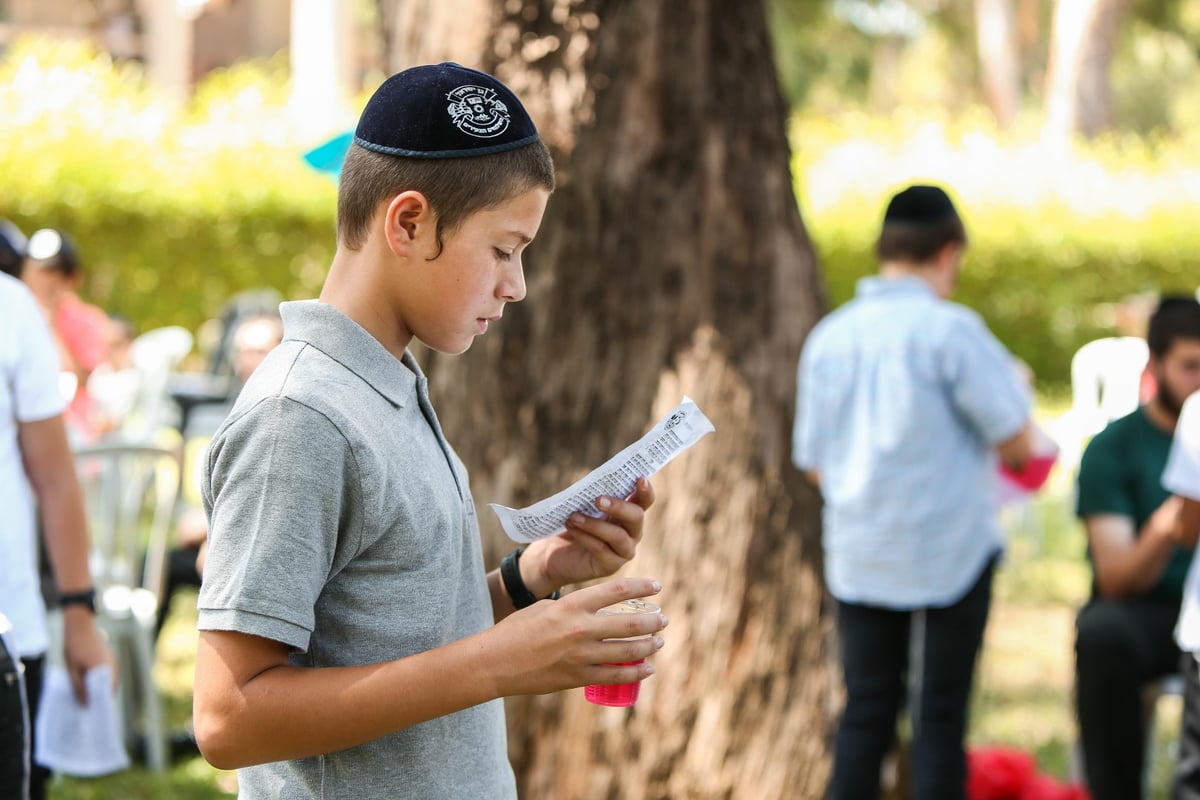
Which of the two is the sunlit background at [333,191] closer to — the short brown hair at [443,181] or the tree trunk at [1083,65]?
the tree trunk at [1083,65]

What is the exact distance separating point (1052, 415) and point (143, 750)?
10.5 metres

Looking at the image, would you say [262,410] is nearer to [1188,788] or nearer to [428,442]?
[428,442]

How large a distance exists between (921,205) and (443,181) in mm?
2540

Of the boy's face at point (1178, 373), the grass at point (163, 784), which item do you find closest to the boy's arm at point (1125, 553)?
the boy's face at point (1178, 373)

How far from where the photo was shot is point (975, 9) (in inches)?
1355

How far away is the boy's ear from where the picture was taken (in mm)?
1438

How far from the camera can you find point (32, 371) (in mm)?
2576

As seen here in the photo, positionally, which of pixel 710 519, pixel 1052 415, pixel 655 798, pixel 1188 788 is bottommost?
pixel 1052 415

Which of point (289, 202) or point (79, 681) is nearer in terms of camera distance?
point (79, 681)

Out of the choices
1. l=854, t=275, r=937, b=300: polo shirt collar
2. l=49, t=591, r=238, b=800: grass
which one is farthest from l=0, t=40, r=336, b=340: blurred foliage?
l=854, t=275, r=937, b=300: polo shirt collar

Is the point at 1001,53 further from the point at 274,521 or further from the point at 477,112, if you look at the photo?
the point at 274,521

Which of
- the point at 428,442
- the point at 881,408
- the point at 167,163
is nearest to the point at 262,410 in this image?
the point at 428,442

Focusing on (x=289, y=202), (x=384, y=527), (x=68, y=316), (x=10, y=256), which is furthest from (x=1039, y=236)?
(x=384, y=527)

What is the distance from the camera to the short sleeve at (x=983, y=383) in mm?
3631
